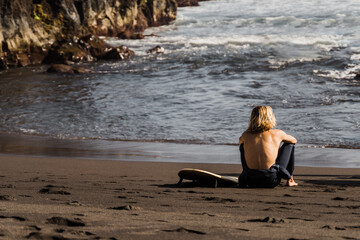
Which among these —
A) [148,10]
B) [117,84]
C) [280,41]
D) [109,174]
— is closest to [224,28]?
[148,10]

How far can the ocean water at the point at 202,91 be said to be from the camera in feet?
36.4

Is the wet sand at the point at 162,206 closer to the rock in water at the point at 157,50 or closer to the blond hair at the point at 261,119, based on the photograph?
the blond hair at the point at 261,119

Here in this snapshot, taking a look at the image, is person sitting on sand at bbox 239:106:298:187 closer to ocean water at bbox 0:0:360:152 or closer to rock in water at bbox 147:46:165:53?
ocean water at bbox 0:0:360:152

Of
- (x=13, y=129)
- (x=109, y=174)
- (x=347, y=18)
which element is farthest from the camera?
(x=347, y=18)

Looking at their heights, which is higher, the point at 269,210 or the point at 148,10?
the point at 148,10

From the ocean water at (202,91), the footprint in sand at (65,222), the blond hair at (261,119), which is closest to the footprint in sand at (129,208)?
the footprint in sand at (65,222)

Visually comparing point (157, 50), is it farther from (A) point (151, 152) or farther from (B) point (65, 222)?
(B) point (65, 222)

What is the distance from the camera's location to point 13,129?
37.7 feet

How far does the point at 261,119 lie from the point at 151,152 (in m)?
3.66

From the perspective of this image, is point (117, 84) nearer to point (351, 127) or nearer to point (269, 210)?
point (351, 127)

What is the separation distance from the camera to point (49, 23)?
24.1m

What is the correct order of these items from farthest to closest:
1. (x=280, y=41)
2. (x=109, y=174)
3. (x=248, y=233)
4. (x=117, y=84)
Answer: (x=280, y=41), (x=117, y=84), (x=109, y=174), (x=248, y=233)

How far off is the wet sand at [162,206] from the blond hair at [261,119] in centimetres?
70

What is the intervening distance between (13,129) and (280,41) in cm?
2060
